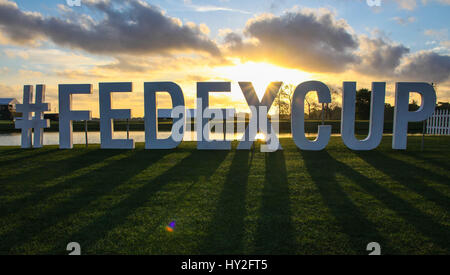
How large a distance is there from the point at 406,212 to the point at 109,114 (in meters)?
10.6

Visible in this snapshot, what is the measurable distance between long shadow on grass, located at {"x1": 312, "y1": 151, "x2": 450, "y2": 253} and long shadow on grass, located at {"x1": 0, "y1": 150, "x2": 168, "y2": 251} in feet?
14.9

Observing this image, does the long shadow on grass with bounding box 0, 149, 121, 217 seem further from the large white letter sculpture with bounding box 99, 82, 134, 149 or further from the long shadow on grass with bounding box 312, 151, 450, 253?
the long shadow on grass with bounding box 312, 151, 450, 253

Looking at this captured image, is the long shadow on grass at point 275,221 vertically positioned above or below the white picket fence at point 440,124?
below

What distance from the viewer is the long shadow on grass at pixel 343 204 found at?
3433 mm

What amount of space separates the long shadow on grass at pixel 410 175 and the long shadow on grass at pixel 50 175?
24.3 feet

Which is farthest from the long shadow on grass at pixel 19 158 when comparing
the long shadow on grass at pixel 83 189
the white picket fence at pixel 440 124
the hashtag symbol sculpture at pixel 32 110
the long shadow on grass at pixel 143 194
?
the white picket fence at pixel 440 124

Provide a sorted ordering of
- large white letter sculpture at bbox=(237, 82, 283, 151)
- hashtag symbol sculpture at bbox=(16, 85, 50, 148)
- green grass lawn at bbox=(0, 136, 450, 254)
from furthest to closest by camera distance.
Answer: hashtag symbol sculpture at bbox=(16, 85, 50, 148) < large white letter sculpture at bbox=(237, 82, 283, 151) < green grass lawn at bbox=(0, 136, 450, 254)

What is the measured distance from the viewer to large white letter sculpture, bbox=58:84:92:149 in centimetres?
1132

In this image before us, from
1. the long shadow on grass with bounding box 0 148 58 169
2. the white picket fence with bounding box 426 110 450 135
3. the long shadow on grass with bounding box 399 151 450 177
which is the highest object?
the white picket fence with bounding box 426 110 450 135

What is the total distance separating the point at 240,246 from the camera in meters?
3.24

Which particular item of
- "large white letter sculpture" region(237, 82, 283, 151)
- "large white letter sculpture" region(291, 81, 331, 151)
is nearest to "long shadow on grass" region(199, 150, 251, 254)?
"large white letter sculpture" region(237, 82, 283, 151)

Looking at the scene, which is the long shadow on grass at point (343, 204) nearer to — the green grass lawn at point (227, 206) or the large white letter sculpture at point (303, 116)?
the green grass lawn at point (227, 206)
